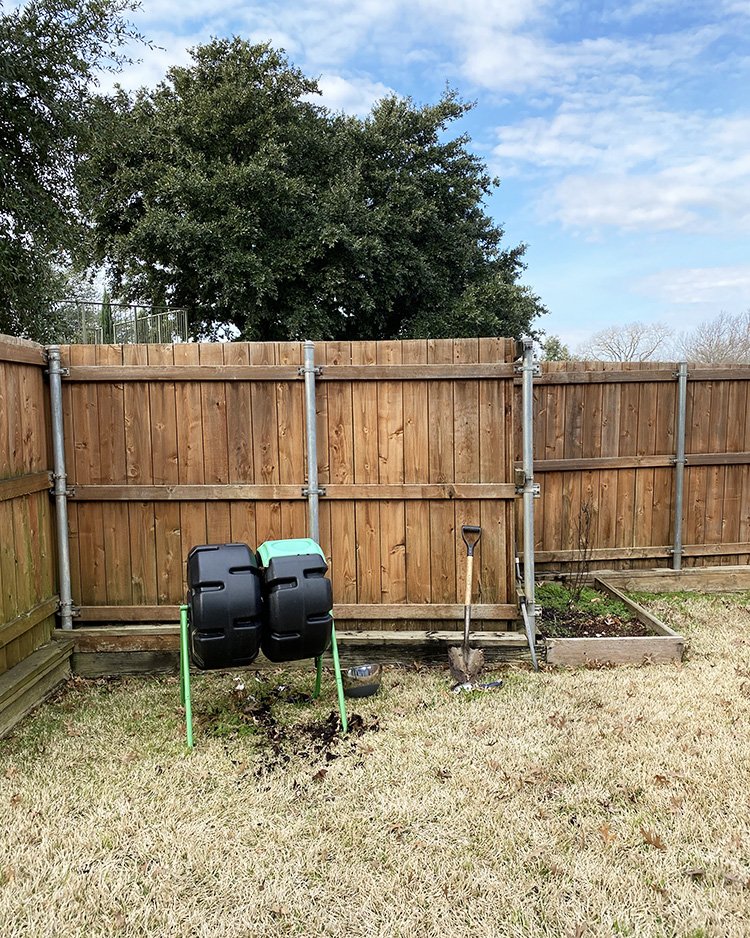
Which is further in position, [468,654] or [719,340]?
[719,340]

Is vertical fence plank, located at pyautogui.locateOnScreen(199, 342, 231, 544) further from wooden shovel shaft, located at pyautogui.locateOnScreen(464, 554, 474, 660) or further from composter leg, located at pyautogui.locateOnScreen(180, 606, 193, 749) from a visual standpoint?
wooden shovel shaft, located at pyautogui.locateOnScreen(464, 554, 474, 660)

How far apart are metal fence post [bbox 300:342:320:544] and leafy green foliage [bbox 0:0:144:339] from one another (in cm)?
760

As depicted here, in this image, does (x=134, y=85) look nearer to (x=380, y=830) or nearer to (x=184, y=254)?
(x=184, y=254)

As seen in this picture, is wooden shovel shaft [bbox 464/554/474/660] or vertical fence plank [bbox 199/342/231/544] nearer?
wooden shovel shaft [bbox 464/554/474/660]

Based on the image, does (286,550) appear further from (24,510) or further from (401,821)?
(24,510)

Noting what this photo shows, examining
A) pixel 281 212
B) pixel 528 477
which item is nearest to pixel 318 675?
pixel 528 477

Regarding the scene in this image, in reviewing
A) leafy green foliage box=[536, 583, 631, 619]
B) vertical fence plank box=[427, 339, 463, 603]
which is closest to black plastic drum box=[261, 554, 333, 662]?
vertical fence plank box=[427, 339, 463, 603]

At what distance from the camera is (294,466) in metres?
4.09

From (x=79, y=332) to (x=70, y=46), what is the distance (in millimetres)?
4583

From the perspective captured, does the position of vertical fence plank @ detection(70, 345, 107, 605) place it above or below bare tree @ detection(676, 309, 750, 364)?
below

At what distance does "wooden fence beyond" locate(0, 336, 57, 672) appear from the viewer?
3438 millimetres

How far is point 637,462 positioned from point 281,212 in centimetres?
1184

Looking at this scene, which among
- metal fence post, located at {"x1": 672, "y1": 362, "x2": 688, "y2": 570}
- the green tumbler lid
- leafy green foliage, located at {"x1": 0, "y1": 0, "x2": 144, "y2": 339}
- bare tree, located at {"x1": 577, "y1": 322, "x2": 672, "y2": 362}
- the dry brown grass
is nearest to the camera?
the dry brown grass

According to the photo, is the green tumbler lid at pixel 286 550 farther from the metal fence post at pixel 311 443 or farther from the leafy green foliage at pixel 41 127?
the leafy green foliage at pixel 41 127
